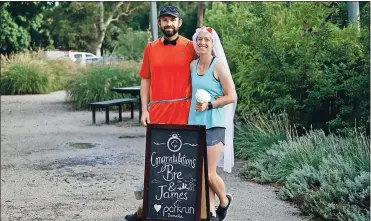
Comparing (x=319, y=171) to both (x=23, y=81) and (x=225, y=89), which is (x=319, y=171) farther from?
(x=23, y=81)

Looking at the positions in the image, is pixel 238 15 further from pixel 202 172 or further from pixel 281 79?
pixel 202 172

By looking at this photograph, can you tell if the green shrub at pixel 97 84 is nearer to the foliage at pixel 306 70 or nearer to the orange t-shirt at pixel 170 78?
the foliage at pixel 306 70

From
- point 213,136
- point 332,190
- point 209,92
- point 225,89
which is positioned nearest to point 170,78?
point 209,92

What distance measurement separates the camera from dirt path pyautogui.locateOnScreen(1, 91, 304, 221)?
21.3 ft

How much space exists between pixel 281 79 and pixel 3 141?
569 centimetres

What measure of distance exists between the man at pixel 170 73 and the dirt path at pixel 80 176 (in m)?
1.40

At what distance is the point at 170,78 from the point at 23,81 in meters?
21.8

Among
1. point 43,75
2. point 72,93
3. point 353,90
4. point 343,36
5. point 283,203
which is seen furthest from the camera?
point 43,75

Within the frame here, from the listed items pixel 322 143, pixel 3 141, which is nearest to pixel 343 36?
pixel 322 143

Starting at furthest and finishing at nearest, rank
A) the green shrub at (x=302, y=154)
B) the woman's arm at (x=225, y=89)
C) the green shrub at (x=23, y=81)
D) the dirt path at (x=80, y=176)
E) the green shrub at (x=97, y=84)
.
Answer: the green shrub at (x=23, y=81) → the green shrub at (x=97, y=84) → the green shrub at (x=302, y=154) → the dirt path at (x=80, y=176) → the woman's arm at (x=225, y=89)

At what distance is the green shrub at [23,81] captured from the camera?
26.0 meters

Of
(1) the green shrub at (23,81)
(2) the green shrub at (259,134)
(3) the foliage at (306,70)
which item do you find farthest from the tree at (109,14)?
(2) the green shrub at (259,134)

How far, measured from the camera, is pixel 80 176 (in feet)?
28.0

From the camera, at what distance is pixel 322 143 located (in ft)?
26.3
